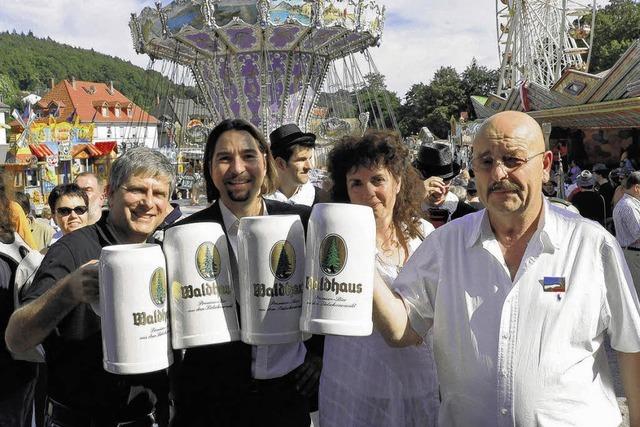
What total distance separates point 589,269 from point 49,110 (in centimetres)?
6340

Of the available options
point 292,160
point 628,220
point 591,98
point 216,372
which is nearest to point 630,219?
point 628,220

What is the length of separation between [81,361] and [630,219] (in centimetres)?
620

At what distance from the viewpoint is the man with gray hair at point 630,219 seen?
651 centimetres

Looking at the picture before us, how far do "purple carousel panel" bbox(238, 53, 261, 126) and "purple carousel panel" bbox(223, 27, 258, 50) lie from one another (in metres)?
0.35

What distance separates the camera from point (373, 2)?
49.6 feet

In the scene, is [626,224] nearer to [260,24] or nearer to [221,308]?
[221,308]

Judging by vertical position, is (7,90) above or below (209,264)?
above

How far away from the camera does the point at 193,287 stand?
1.67 meters

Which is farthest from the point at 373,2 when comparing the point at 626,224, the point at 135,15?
the point at 626,224

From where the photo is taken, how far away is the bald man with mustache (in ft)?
6.08

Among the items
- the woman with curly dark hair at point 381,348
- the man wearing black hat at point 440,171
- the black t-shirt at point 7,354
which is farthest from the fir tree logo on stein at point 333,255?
the man wearing black hat at point 440,171

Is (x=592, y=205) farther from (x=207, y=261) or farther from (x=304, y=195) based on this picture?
(x=207, y=261)

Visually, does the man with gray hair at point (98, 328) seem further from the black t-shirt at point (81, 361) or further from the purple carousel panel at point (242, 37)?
the purple carousel panel at point (242, 37)

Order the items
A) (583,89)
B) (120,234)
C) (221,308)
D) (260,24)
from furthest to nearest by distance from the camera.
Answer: (583,89) < (260,24) < (120,234) < (221,308)
